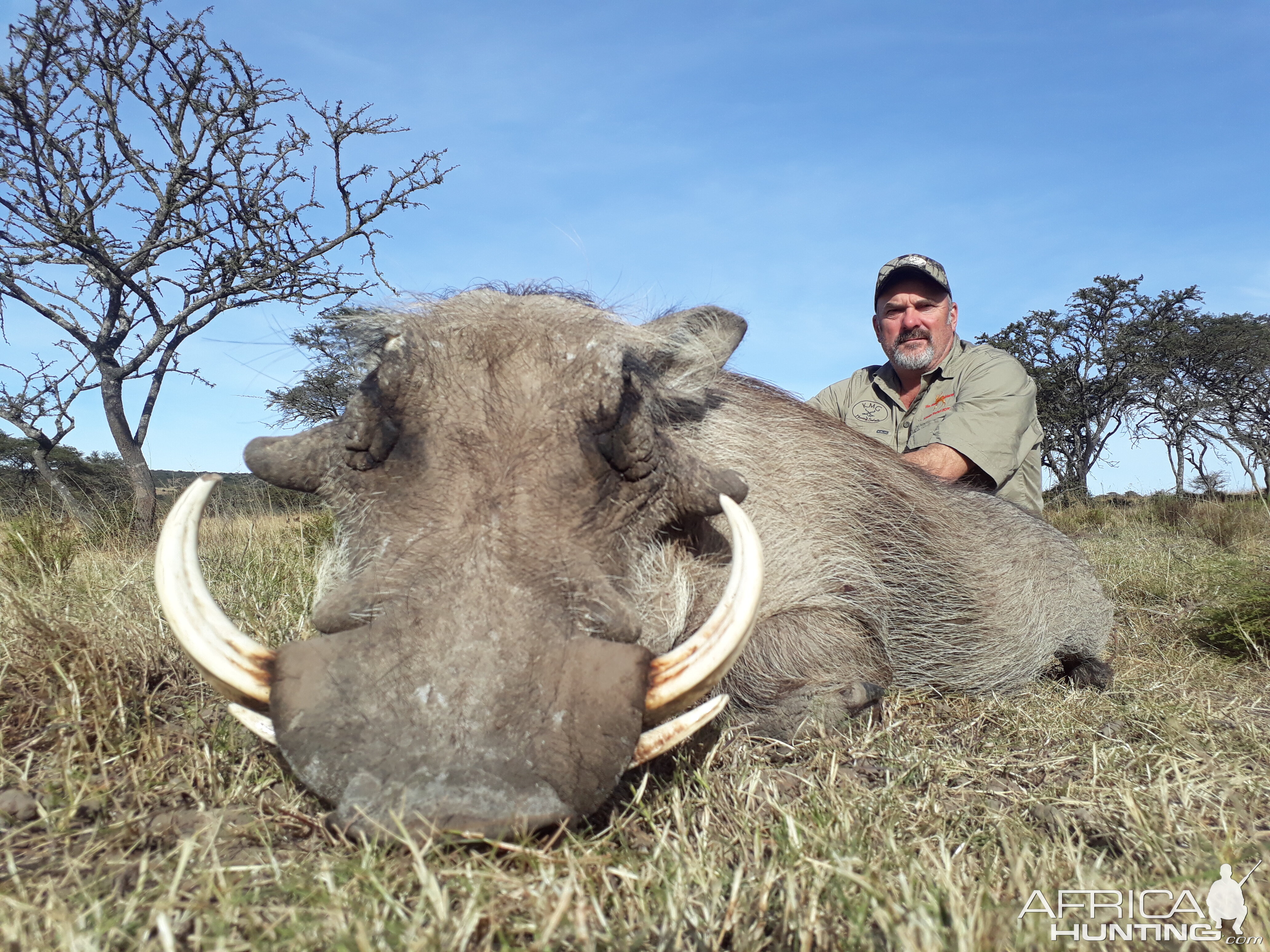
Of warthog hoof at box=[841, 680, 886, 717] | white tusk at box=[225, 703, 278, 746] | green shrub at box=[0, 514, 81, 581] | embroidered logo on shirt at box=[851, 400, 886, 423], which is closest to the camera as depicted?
white tusk at box=[225, 703, 278, 746]

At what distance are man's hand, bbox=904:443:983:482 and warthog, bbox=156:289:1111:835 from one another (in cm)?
65

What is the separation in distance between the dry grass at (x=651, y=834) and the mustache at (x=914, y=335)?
2.49 m

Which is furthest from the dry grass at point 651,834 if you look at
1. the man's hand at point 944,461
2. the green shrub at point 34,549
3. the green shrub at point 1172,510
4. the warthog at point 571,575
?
the green shrub at point 1172,510

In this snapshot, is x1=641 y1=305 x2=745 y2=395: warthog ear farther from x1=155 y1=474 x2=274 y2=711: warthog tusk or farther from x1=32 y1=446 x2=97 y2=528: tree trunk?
x1=32 y1=446 x2=97 y2=528: tree trunk

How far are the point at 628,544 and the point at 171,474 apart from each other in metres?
17.2

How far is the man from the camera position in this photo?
3.99 meters

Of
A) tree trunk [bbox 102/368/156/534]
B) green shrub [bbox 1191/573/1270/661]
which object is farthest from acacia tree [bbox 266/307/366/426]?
tree trunk [bbox 102/368/156/534]

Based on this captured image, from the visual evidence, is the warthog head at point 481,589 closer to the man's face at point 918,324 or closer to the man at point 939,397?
the man at point 939,397

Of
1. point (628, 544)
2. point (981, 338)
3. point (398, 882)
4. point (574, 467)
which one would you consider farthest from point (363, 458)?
point (981, 338)

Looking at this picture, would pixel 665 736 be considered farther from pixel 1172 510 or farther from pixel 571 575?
pixel 1172 510

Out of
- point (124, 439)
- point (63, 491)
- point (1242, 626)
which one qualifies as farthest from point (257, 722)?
point (124, 439)

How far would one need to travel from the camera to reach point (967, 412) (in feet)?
13.3

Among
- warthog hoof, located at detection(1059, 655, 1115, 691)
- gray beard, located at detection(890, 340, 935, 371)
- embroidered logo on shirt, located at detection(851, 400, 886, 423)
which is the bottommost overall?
warthog hoof, located at detection(1059, 655, 1115, 691)

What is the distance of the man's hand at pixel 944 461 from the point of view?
12.9 feet
